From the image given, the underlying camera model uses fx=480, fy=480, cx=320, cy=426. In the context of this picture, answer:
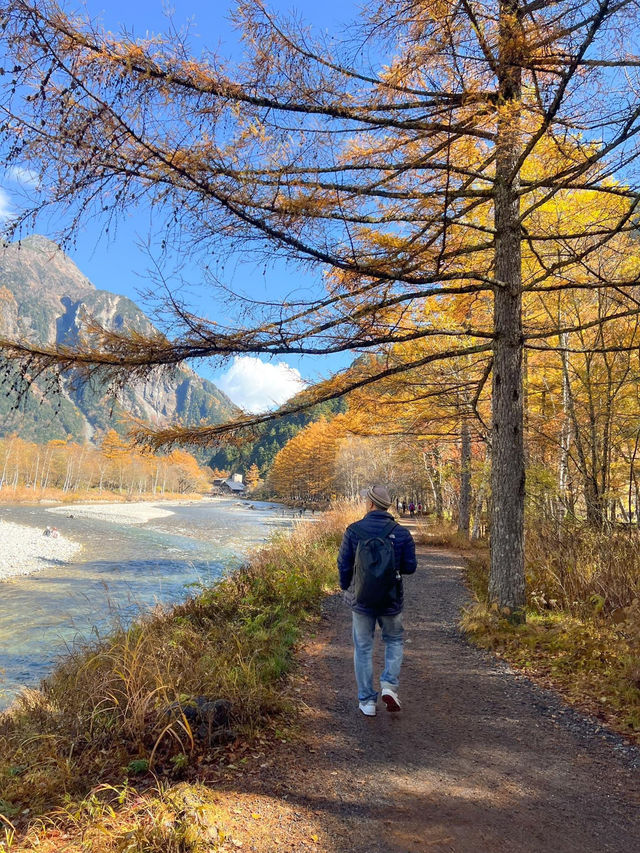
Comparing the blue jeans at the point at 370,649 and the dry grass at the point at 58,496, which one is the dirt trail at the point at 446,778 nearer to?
the blue jeans at the point at 370,649

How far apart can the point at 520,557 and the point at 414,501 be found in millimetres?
44793

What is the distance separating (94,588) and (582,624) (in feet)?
43.8

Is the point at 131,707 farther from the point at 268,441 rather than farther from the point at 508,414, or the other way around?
the point at 268,441

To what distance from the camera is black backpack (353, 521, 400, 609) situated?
3.62 m

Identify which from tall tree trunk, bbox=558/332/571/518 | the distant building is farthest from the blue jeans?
the distant building

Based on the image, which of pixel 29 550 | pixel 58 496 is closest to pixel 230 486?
pixel 58 496

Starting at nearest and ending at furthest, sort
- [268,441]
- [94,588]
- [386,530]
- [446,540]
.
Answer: [386,530] → [94,588] → [446,540] → [268,441]

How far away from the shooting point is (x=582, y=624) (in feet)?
17.1

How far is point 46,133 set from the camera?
354cm

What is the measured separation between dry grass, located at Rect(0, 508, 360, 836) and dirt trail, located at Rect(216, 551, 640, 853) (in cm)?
52

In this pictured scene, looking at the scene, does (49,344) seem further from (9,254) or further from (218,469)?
(218,469)

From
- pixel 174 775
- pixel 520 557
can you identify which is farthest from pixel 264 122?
pixel 520 557

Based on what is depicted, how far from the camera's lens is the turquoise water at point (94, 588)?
26.8 feet

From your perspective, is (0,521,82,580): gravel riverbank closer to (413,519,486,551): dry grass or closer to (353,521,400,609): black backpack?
(413,519,486,551): dry grass
